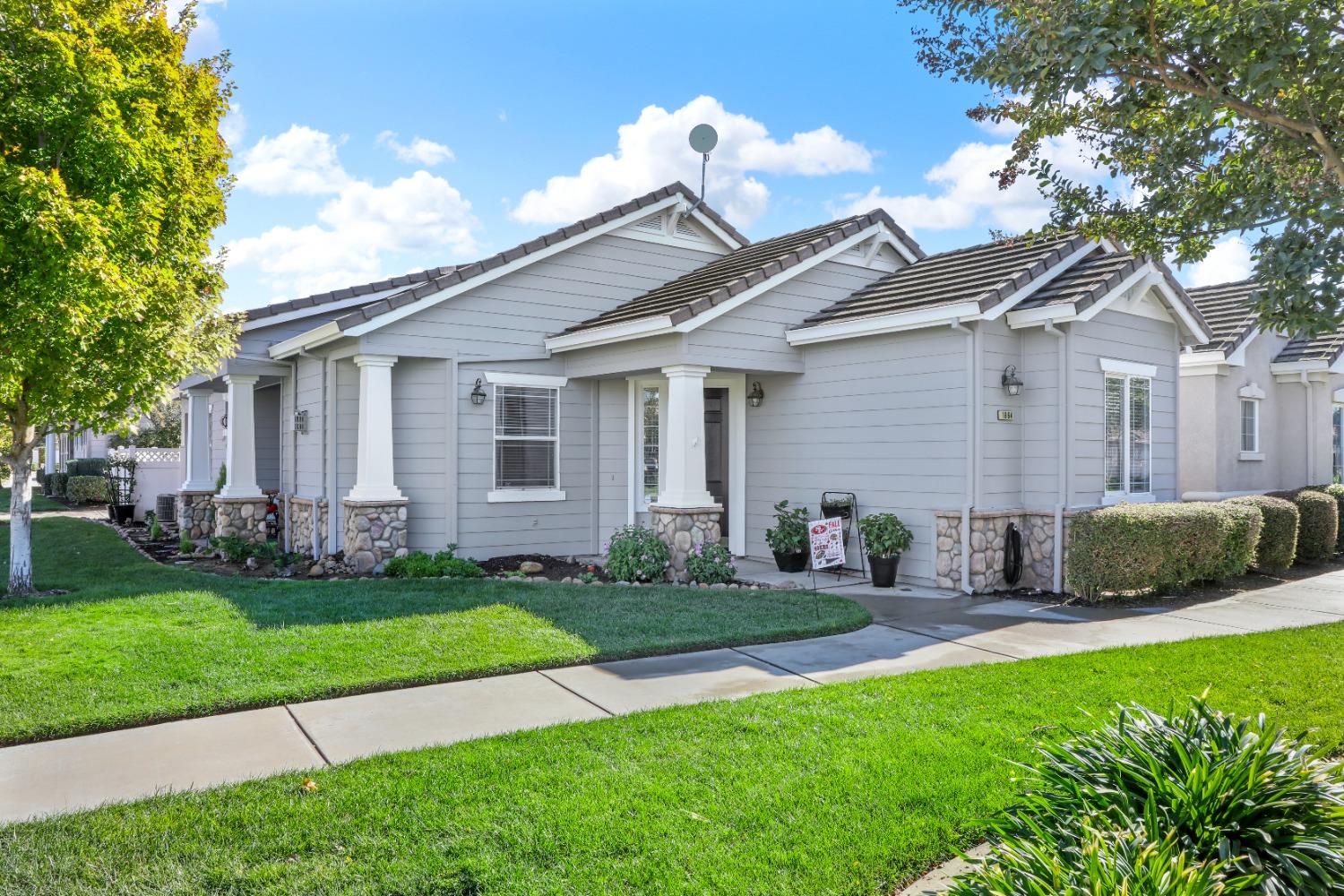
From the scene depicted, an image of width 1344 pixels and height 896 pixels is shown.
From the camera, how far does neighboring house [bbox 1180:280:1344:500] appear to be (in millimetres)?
14453

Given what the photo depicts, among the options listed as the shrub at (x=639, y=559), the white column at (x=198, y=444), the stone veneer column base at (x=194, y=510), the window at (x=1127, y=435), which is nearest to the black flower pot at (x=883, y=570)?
the shrub at (x=639, y=559)

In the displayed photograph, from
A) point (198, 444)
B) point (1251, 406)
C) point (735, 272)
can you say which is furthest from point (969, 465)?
point (198, 444)

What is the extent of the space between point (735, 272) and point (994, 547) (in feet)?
17.1

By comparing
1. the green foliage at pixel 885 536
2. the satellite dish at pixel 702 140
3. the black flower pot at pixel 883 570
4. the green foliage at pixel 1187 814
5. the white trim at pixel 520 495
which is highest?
the satellite dish at pixel 702 140

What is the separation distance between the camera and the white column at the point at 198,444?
53.3 ft

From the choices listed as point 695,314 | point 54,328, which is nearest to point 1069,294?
point 695,314

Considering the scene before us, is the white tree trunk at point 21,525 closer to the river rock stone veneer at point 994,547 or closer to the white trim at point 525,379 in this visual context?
the white trim at point 525,379

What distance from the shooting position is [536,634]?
7.48 meters

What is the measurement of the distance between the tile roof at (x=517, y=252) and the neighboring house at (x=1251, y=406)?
811cm

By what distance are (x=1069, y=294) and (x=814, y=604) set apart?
16.2 ft

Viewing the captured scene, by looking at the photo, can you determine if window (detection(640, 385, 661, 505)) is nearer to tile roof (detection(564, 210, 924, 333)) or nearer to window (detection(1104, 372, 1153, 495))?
tile roof (detection(564, 210, 924, 333))

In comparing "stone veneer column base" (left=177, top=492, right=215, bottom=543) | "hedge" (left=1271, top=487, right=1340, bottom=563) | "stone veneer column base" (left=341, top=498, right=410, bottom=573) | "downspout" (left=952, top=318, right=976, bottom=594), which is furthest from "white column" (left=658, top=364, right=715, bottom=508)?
"stone veneer column base" (left=177, top=492, right=215, bottom=543)

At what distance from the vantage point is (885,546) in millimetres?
10453

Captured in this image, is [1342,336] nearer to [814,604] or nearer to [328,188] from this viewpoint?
[814,604]
